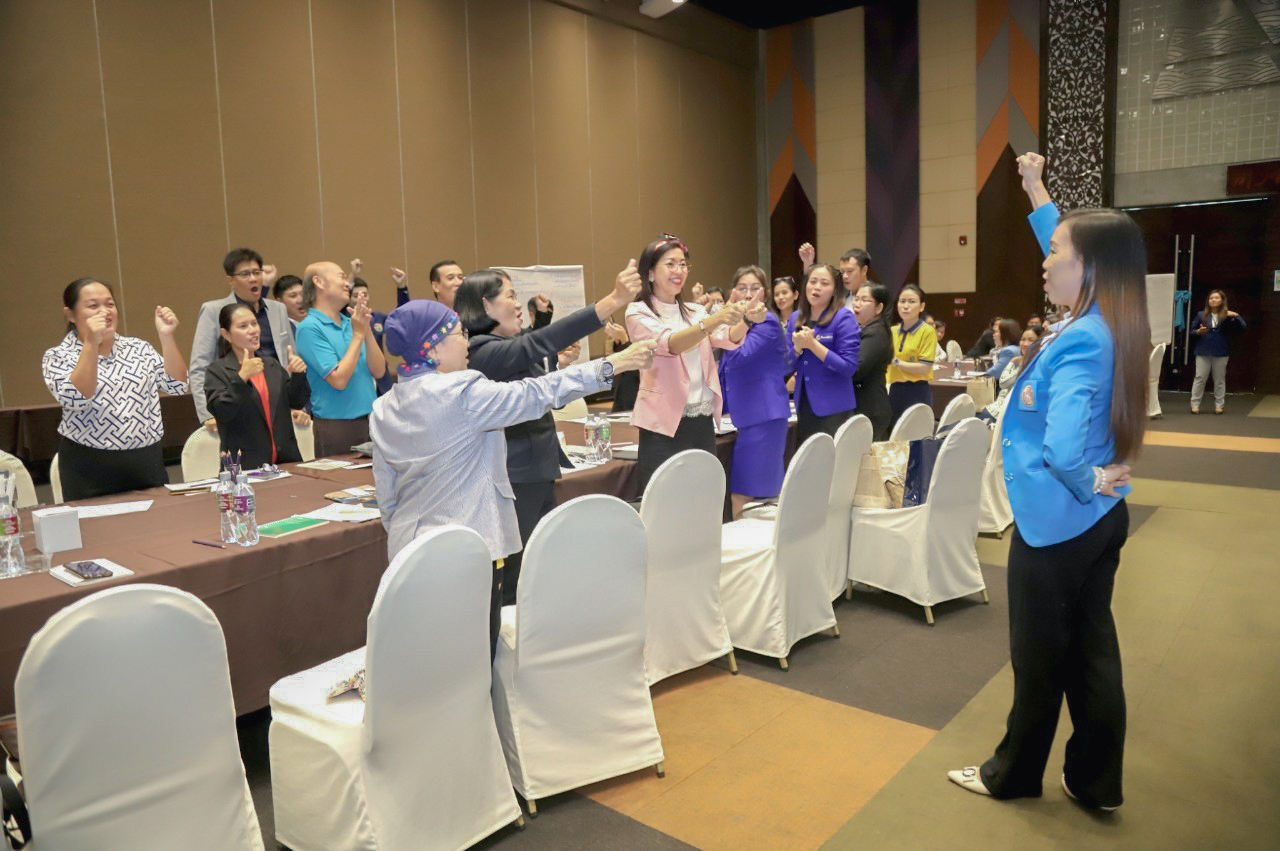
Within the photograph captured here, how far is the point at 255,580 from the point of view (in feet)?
8.04

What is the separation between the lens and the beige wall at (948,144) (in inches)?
493

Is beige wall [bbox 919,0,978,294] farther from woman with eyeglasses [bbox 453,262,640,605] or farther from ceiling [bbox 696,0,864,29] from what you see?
woman with eyeglasses [bbox 453,262,640,605]

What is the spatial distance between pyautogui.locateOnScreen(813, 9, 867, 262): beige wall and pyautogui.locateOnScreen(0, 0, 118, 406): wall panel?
10.3 metres

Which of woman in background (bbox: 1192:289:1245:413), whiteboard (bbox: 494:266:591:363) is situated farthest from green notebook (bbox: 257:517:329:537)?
woman in background (bbox: 1192:289:1245:413)

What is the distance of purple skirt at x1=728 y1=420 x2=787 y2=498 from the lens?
4234mm

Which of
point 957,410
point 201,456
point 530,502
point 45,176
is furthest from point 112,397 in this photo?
point 45,176

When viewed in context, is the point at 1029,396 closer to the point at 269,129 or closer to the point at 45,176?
the point at 45,176

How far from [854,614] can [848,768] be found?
137cm

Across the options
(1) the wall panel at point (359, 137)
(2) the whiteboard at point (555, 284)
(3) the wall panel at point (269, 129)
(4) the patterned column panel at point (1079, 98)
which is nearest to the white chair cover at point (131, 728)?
(3) the wall panel at point (269, 129)

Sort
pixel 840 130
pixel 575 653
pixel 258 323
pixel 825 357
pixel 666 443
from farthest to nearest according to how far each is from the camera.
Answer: pixel 840 130
pixel 825 357
pixel 258 323
pixel 666 443
pixel 575 653

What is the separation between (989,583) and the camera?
170 inches

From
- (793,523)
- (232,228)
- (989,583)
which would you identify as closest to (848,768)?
(793,523)

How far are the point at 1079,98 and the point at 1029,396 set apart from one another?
1177 centimetres

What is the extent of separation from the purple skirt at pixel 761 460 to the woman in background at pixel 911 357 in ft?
4.63
